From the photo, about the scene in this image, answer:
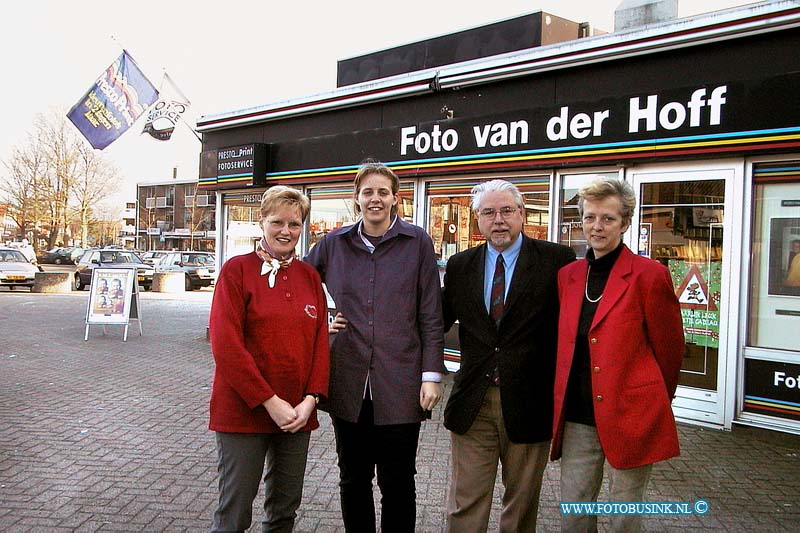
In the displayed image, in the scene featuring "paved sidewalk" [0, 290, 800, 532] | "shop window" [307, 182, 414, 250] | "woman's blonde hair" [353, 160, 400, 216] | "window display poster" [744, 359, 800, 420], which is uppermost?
"shop window" [307, 182, 414, 250]

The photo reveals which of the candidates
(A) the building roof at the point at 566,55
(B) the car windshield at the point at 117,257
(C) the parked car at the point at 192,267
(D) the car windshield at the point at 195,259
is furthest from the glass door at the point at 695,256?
(B) the car windshield at the point at 117,257

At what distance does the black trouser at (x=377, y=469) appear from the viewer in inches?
120

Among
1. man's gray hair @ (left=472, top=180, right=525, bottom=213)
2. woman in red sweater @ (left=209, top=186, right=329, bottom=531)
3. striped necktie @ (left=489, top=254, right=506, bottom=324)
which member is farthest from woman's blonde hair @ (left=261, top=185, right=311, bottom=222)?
striped necktie @ (left=489, top=254, right=506, bottom=324)

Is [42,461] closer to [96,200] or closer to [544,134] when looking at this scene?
[544,134]

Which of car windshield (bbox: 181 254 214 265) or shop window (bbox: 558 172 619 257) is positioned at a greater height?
shop window (bbox: 558 172 619 257)

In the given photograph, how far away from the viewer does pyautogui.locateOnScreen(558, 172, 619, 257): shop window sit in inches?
273

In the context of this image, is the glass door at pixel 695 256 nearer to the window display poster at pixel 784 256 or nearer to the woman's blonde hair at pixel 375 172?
the window display poster at pixel 784 256

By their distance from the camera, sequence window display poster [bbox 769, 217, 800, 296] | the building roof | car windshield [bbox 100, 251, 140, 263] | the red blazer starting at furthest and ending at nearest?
car windshield [bbox 100, 251, 140, 263]
window display poster [bbox 769, 217, 800, 296]
the building roof
the red blazer

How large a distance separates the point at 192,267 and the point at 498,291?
23.8 meters

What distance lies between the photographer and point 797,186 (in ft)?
18.5

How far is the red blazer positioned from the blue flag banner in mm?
10812

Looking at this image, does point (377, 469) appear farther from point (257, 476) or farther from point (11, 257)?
point (11, 257)

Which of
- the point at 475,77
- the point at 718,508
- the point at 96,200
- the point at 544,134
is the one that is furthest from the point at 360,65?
the point at 96,200

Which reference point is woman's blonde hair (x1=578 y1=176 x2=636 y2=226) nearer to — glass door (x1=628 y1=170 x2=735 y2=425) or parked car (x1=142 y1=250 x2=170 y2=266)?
glass door (x1=628 y1=170 x2=735 y2=425)
